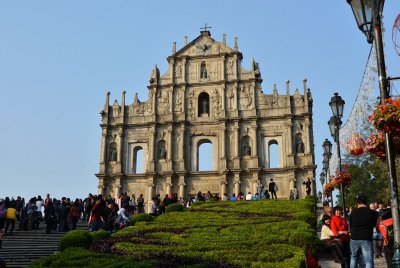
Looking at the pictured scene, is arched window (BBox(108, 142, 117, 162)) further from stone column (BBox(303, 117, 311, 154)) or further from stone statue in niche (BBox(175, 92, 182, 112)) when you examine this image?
stone column (BBox(303, 117, 311, 154))

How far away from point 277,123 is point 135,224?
22813 mm

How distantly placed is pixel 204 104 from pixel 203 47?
18.5 ft

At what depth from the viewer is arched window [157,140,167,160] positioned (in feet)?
138

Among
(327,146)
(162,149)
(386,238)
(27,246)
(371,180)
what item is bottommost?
(27,246)

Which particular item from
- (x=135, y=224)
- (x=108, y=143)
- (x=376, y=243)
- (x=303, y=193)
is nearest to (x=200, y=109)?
(x=108, y=143)

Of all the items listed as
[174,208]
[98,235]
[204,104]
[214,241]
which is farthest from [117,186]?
[214,241]

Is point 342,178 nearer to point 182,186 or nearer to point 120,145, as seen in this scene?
point 182,186

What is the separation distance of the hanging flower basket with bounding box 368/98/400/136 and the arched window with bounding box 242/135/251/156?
108 ft

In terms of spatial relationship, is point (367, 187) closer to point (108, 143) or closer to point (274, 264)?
point (108, 143)

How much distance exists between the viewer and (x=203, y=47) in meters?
45.1

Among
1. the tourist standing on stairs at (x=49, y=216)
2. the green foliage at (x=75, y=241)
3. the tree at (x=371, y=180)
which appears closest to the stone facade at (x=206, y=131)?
the tree at (x=371, y=180)

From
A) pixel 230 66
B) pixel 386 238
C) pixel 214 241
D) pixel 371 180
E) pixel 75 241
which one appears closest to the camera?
pixel 386 238

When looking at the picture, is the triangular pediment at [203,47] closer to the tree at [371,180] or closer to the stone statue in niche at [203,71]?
the stone statue in niche at [203,71]

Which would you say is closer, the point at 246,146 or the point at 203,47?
the point at 246,146
